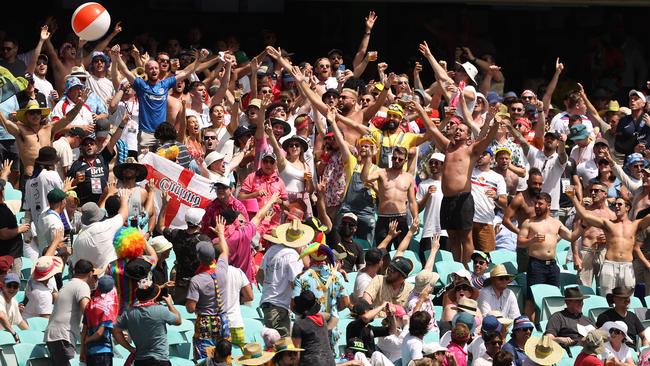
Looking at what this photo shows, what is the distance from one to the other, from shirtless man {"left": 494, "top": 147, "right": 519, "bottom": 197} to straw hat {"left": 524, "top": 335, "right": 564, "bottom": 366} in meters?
4.71

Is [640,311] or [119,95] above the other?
[119,95]

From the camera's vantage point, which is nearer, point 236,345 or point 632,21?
point 236,345

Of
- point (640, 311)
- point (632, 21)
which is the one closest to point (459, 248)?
point (640, 311)

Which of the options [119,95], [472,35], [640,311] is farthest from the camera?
[472,35]

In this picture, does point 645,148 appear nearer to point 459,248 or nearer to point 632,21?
point 459,248

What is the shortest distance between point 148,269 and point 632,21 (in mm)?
14284

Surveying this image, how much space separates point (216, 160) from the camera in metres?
17.3

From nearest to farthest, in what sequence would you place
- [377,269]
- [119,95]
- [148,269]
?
[148,269]
[377,269]
[119,95]

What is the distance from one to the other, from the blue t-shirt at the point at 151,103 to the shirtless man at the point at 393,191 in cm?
264

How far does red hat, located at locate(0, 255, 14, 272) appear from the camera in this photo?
→ 1445 cm

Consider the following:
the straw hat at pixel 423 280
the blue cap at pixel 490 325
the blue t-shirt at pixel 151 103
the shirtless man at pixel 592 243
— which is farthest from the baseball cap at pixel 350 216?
the blue t-shirt at pixel 151 103

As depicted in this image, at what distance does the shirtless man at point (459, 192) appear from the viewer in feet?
57.2

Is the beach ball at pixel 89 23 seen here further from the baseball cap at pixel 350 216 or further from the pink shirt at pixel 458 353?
the pink shirt at pixel 458 353

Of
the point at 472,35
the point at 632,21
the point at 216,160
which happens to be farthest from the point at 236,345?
the point at 632,21
